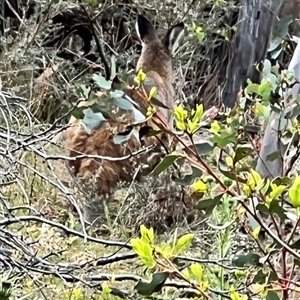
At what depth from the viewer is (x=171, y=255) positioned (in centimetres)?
168

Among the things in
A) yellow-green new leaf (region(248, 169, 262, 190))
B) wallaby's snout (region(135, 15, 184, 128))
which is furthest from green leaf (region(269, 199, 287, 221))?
wallaby's snout (region(135, 15, 184, 128))

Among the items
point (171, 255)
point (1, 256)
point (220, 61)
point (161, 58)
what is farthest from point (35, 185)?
point (220, 61)

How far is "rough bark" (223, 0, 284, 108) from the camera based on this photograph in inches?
302

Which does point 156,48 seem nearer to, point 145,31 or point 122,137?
point 145,31

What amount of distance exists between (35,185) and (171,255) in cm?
336

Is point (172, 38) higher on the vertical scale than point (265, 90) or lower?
lower

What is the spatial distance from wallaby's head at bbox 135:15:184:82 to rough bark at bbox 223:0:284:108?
215 centimetres

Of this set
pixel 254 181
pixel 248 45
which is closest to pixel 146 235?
pixel 254 181

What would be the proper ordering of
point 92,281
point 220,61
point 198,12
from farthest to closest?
point 220,61 < point 198,12 < point 92,281

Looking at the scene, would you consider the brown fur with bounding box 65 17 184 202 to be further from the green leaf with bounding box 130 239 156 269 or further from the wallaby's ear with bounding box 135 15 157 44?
the green leaf with bounding box 130 239 156 269

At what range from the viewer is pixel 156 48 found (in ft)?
18.5

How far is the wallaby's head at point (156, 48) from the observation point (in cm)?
552

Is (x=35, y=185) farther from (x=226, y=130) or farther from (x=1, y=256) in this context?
(x=226, y=130)

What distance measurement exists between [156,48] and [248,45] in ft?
8.22
